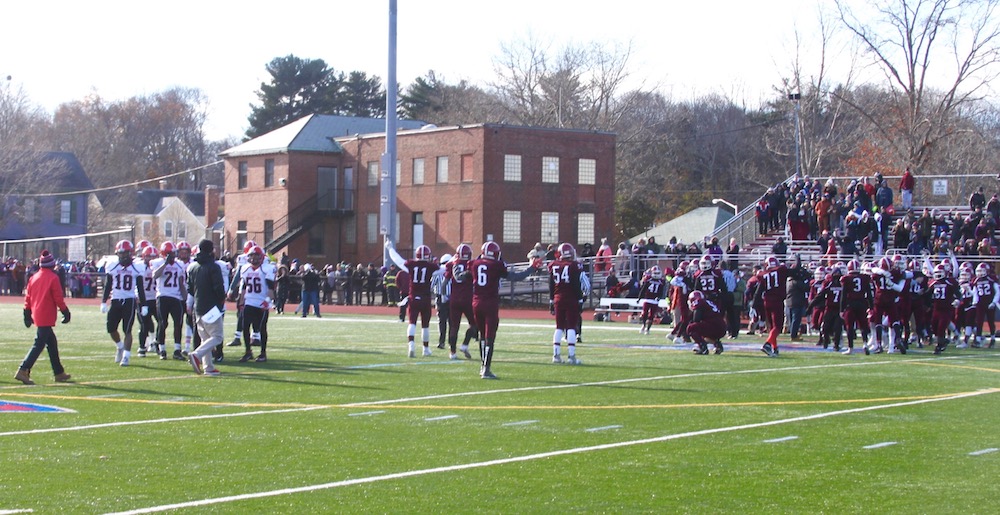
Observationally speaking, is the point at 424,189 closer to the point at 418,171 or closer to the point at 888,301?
the point at 418,171

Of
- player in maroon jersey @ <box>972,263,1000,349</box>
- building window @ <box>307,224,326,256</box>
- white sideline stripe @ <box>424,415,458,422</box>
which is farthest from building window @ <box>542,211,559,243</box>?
white sideline stripe @ <box>424,415,458,422</box>

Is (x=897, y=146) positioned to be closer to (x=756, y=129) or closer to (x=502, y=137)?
(x=502, y=137)

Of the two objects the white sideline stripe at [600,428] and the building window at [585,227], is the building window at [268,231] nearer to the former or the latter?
the building window at [585,227]

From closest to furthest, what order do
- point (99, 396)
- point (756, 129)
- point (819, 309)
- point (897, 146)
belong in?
point (99, 396)
point (819, 309)
point (897, 146)
point (756, 129)

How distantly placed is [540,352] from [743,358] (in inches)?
141

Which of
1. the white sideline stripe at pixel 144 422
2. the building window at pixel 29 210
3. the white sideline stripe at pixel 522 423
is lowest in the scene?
the white sideline stripe at pixel 522 423

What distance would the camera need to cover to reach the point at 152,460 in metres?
9.55

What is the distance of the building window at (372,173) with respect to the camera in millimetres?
61344

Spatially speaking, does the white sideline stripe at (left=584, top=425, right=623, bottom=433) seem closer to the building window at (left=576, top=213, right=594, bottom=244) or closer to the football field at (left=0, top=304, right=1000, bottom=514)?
the football field at (left=0, top=304, right=1000, bottom=514)

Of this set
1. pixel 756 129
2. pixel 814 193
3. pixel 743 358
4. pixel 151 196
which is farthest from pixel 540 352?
pixel 151 196

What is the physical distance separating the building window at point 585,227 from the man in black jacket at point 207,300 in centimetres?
4245

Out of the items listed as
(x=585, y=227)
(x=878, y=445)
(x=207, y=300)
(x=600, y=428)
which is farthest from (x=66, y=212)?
(x=878, y=445)

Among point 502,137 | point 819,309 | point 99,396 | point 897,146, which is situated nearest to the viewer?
point 99,396

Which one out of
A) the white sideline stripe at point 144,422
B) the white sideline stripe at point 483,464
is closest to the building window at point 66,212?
the white sideline stripe at point 144,422
